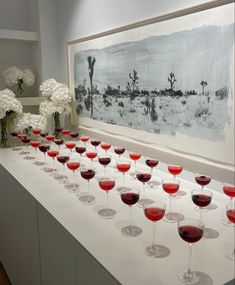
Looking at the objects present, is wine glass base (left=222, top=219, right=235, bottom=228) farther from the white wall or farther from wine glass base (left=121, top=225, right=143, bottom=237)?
the white wall

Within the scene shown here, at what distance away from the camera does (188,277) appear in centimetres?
100

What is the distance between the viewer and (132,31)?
2.23m

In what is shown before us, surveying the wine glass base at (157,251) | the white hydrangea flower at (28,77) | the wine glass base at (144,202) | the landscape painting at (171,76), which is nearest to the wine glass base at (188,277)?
the wine glass base at (157,251)

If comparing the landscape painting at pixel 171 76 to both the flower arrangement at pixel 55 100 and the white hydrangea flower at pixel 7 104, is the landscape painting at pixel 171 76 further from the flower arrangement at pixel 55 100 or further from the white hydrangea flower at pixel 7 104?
the white hydrangea flower at pixel 7 104

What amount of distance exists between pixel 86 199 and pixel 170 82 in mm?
896

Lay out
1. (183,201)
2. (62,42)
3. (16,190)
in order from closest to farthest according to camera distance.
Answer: (183,201)
(16,190)
(62,42)

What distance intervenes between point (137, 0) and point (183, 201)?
142cm

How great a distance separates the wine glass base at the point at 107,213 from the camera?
146 cm

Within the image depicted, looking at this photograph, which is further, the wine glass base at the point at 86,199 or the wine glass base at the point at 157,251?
the wine glass base at the point at 86,199

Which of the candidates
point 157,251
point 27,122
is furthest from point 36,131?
point 157,251

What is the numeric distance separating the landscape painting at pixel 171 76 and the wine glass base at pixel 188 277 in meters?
0.85

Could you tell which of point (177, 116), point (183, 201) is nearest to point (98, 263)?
point (183, 201)

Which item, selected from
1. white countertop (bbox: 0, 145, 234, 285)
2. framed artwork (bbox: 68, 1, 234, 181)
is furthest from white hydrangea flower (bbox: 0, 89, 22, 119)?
white countertop (bbox: 0, 145, 234, 285)

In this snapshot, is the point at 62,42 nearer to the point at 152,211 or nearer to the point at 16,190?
the point at 16,190
